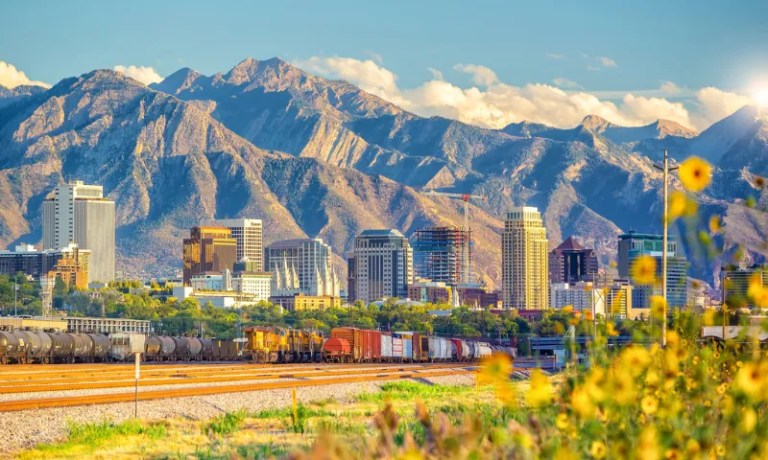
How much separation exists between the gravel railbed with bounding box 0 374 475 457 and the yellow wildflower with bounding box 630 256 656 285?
776 inches

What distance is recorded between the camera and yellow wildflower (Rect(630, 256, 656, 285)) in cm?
983

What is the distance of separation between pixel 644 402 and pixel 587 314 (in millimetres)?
2820

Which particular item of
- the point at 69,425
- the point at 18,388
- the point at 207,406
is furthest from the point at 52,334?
the point at 69,425

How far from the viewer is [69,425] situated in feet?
108

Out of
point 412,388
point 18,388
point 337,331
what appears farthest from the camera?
point 337,331

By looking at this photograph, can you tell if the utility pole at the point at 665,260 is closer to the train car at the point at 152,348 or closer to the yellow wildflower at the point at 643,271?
the yellow wildflower at the point at 643,271

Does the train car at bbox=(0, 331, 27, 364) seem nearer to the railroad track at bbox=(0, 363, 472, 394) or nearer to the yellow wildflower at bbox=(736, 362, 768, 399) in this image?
the railroad track at bbox=(0, 363, 472, 394)

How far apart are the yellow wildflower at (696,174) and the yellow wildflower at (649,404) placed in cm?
163

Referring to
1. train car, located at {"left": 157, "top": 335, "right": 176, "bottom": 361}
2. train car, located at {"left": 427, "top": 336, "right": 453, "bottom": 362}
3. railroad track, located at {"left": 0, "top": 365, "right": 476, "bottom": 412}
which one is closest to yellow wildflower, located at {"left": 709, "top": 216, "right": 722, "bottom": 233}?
railroad track, located at {"left": 0, "top": 365, "right": 476, "bottom": 412}

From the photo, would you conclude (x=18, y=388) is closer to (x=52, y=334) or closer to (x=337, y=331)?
(x=52, y=334)

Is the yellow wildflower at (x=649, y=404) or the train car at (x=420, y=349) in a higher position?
the yellow wildflower at (x=649, y=404)

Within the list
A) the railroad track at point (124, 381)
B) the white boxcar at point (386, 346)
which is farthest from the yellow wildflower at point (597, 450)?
the white boxcar at point (386, 346)

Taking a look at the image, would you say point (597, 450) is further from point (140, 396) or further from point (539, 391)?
point (140, 396)

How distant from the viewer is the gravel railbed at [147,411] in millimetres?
30797
